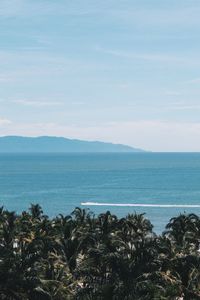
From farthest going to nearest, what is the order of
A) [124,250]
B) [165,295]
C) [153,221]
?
[153,221], [124,250], [165,295]

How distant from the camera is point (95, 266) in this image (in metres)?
57.0

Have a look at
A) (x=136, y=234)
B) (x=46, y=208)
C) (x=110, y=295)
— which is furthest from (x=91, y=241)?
(x=46, y=208)

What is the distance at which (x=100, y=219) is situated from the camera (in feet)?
233

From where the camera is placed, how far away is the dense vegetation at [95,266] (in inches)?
1855

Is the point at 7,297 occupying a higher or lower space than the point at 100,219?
lower

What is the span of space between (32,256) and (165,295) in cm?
1383

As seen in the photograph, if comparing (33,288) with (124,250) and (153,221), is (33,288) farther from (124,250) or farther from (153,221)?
(153,221)

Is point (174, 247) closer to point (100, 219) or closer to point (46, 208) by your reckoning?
point (100, 219)

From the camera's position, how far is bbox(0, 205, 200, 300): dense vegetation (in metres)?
47.1

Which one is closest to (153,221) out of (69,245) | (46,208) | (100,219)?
(46,208)

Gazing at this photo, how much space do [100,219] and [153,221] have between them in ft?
305

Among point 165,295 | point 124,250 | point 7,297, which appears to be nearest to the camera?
point 165,295

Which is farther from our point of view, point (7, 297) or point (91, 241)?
point (91, 241)

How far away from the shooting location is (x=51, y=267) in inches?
1916
